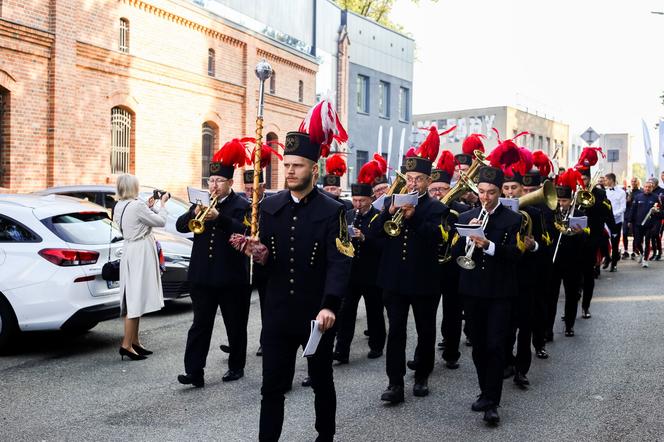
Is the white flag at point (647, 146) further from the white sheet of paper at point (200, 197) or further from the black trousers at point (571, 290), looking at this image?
the white sheet of paper at point (200, 197)

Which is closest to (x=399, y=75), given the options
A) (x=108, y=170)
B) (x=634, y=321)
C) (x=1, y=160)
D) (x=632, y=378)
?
(x=108, y=170)

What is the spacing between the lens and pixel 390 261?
22.4 ft

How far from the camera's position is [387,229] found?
21.5 feet

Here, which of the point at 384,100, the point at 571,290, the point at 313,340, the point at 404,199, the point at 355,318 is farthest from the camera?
the point at 384,100

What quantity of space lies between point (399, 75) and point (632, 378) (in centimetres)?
3259

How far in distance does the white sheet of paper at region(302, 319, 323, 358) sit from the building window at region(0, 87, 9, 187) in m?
13.2

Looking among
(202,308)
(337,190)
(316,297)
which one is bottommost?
(202,308)

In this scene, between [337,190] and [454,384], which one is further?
[337,190]

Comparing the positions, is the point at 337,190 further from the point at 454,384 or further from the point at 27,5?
the point at 27,5

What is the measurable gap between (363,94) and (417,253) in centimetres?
2960

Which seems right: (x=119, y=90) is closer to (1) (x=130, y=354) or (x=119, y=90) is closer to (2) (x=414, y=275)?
(1) (x=130, y=354)

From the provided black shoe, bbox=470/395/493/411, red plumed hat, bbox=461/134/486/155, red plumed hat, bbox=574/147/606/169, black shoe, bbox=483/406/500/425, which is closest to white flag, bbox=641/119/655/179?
red plumed hat, bbox=574/147/606/169

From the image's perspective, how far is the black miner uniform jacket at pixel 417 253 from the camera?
665 cm

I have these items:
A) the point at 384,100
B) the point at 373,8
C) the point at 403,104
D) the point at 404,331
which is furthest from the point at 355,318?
the point at 373,8
